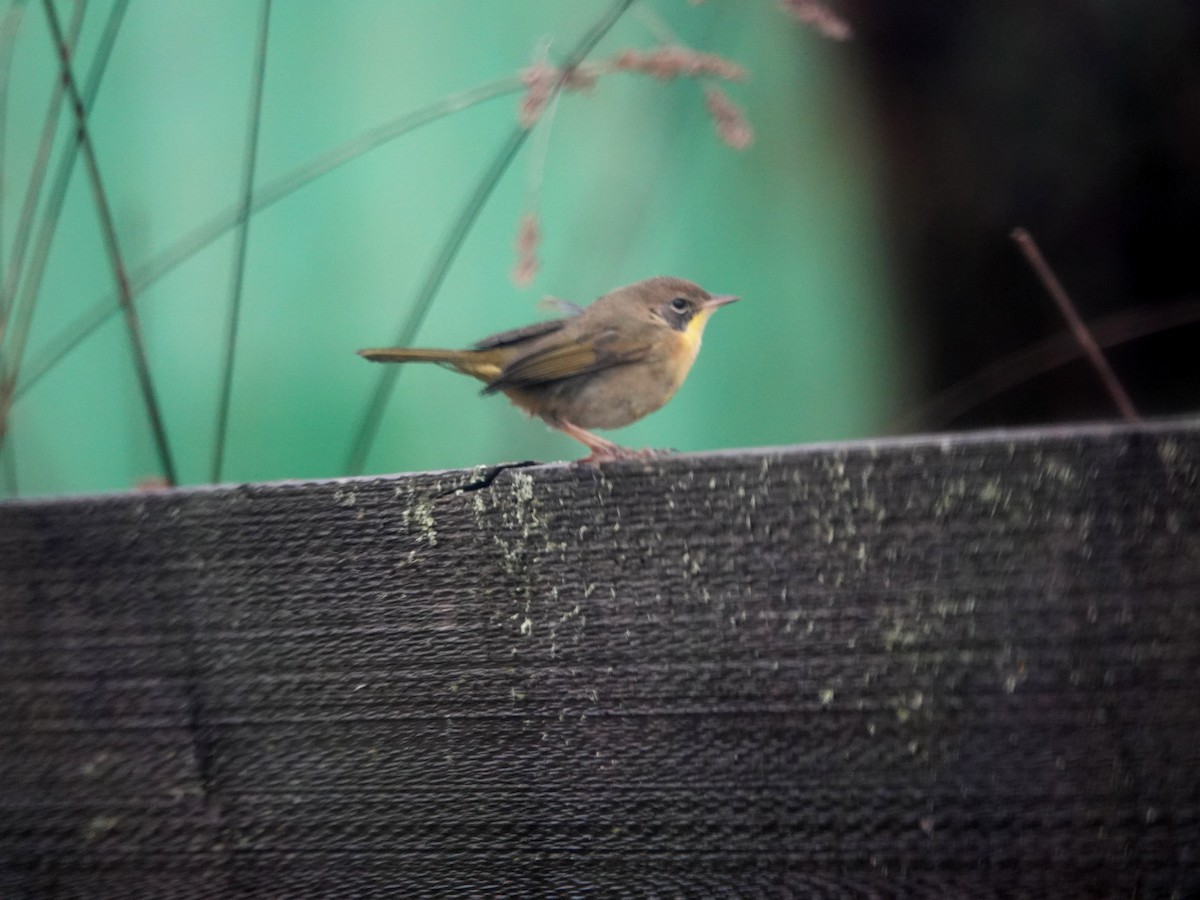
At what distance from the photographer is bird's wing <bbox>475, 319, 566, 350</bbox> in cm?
194

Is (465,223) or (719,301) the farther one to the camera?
(719,301)

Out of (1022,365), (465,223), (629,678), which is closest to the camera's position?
(629,678)

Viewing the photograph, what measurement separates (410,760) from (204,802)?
0.70ft

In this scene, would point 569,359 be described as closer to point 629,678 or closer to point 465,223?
point 465,223

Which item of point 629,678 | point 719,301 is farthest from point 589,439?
point 629,678

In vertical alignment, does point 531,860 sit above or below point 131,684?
below

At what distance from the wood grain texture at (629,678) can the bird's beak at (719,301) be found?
133 centimetres

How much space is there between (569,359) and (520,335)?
14 cm

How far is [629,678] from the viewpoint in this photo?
0.94m

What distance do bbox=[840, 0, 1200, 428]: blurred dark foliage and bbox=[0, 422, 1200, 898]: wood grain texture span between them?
3.76ft

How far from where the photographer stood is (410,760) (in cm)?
100

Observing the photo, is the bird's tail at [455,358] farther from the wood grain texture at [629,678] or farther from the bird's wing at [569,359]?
the wood grain texture at [629,678]

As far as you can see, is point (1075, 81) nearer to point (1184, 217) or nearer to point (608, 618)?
point (1184, 217)

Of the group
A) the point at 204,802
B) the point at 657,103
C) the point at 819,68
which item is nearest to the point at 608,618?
the point at 204,802
